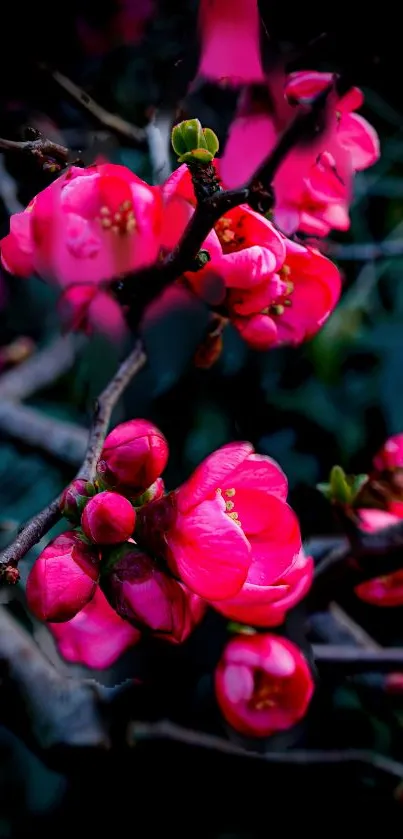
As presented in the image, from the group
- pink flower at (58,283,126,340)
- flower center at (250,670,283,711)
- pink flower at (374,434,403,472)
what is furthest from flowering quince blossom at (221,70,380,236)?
flower center at (250,670,283,711)

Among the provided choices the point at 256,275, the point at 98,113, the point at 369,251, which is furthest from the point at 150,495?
the point at 369,251

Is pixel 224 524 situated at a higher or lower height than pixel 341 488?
higher

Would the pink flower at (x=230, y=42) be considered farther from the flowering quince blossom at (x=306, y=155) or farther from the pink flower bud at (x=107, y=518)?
the pink flower bud at (x=107, y=518)

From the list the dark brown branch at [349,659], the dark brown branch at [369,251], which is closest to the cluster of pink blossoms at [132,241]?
the dark brown branch at [349,659]

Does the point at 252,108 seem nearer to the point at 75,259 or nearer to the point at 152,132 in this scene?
the point at 75,259

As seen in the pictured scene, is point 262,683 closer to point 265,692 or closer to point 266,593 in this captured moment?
point 265,692

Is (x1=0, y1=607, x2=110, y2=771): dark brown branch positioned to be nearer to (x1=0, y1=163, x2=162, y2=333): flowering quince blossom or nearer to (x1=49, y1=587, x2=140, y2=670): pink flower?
(x1=49, y1=587, x2=140, y2=670): pink flower

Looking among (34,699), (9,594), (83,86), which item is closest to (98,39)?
(83,86)
